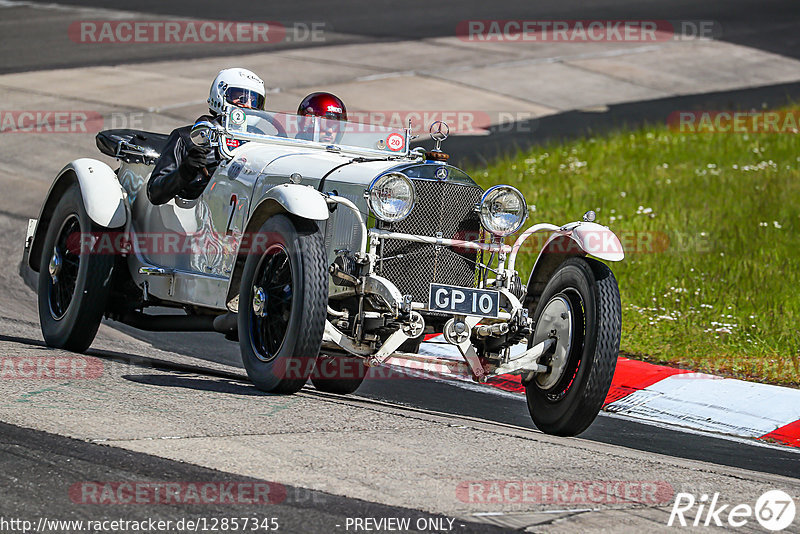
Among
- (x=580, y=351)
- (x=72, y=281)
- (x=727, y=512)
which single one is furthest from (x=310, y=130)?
(x=727, y=512)

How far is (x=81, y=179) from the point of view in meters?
7.93

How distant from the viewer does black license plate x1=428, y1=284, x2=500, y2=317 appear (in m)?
6.15

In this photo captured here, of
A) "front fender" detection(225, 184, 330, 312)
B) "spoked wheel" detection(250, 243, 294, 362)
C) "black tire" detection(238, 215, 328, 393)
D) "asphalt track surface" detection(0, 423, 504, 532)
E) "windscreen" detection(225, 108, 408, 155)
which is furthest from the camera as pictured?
"windscreen" detection(225, 108, 408, 155)

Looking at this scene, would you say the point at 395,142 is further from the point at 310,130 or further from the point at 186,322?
the point at 186,322

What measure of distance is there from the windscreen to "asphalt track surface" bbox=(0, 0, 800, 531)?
1626mm

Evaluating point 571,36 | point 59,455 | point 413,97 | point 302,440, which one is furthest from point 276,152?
point 571,36

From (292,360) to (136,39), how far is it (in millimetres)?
17821

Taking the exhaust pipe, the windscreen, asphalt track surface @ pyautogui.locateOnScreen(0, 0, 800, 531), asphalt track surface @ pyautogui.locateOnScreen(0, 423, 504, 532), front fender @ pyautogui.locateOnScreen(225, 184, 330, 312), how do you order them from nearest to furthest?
asphalt track surface @ pyautogui.locateOnScreen(0, 423, 504, 532) → asphalt track surface @ pyautogui.locateOnScreen(0, 0, 800, 531) → front fender @ pyautogui.locateOnScreen(225, 184, 330, 312) → the exhaust pipe → the windscreen

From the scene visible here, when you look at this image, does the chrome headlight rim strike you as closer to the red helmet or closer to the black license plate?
the black license plate

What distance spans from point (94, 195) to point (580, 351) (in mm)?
3390

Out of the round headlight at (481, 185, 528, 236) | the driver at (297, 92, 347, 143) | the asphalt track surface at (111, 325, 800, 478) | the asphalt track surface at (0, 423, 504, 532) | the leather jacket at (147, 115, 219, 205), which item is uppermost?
the driver at (297, 92, 347, 143)

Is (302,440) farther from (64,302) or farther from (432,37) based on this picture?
(432,37)

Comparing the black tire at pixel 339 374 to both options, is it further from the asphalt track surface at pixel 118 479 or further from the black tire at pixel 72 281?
the asphalt track surface at pixel 118 479

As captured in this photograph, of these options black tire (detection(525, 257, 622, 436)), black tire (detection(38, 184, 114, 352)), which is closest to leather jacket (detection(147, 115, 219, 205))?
black tire (detection(38, 184, 114, 352))
